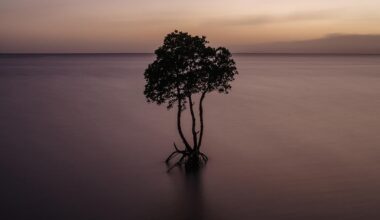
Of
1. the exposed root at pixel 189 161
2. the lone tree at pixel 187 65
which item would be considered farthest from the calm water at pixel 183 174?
the lone tree at pixel 187 65

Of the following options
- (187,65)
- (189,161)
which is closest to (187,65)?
(187,65)

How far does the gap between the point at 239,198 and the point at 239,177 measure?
3059mm

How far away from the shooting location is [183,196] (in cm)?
1909

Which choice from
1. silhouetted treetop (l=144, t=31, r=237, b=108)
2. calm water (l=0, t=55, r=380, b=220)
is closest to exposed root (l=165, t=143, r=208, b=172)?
calm water (l=0, t=55, r=380, b=220)

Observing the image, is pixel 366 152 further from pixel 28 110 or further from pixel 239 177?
pixel 28 110

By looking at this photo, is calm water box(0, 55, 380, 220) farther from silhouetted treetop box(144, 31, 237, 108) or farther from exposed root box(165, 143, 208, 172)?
silhouetted treetop box(144, 31, 237, 108)

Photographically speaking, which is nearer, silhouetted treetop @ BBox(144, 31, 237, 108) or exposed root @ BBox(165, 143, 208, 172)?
silhouetted treetop @ BBox(144, 31, 237, 108)

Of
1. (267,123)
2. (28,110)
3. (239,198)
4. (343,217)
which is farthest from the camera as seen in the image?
(28,110)

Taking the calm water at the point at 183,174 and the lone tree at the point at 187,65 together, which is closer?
the calm water at the point at 183,174

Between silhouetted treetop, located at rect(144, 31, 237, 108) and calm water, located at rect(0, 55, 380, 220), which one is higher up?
silhouetted treetop, located at rect(144, 31, 237, 108)

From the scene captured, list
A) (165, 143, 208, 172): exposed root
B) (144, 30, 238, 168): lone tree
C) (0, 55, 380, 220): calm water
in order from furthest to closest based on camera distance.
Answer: (165, 143, 208, 172): exposed root, (144, 30, 238, 168): lone tree, (0, 55, 380, 220): calm water

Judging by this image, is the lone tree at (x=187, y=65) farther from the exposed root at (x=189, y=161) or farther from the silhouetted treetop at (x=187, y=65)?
the exposed root at (x=189, y=161)

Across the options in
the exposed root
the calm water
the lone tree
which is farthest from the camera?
the exposed root

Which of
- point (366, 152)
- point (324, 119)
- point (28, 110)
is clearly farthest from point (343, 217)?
point (28, 110)
